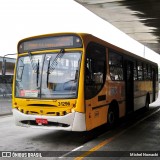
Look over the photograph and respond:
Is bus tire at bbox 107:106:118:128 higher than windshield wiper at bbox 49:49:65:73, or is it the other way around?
windshield wiper at bbox 49:49:65:73

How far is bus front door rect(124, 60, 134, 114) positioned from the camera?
40.7 feet

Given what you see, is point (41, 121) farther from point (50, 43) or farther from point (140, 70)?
point (140, 70)

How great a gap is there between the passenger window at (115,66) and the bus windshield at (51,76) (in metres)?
2.40

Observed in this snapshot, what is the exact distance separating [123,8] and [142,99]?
491 centimetres

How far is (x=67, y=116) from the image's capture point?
7.88 metres

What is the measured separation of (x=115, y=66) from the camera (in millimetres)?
10859

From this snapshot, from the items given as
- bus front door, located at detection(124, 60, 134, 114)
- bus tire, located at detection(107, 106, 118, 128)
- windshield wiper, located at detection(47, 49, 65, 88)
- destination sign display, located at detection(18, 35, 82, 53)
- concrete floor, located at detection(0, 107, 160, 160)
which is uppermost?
destination sign display, located at detection(18, 35, 82, 53)

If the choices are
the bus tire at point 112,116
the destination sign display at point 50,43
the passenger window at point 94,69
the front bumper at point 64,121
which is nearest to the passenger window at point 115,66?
the passenger window at point 94,69

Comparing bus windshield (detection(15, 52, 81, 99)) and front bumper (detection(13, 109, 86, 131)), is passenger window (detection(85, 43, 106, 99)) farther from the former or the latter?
front bumper (detection(13, 109, 86, 131))

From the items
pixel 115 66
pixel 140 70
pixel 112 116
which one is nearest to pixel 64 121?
pixel 112 116

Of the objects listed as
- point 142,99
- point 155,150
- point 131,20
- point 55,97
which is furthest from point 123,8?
point 155,150

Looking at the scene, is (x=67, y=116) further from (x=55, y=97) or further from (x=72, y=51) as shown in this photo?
(x=72, y=51)

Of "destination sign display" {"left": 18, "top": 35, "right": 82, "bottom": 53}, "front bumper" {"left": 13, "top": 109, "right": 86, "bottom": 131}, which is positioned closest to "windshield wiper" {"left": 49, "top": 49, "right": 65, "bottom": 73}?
"destination sign display" {"left": 18, "top": 35, "right": 82, "bottom": 53}

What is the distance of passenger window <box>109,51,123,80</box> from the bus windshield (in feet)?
7.88
